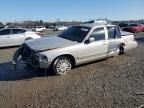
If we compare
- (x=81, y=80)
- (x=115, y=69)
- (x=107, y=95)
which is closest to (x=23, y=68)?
(x=81, y=80)

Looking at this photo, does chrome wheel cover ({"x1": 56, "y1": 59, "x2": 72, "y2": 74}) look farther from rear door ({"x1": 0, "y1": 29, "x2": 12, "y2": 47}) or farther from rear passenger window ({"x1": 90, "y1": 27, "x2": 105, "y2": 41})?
rear door ({"x1": 0, "y1": 29, "x2": 12, "y2": 47})

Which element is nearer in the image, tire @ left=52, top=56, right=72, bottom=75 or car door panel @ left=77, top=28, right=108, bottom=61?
tire @ left=52, top=56, right=72, bottom=75

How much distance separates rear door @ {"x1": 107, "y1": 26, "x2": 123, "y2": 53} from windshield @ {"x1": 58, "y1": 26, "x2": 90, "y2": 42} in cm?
114

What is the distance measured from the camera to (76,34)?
836cm

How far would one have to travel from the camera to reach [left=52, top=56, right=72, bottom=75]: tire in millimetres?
7183

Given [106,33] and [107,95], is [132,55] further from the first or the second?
[107,95]

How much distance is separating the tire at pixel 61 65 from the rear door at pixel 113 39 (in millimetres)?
2174

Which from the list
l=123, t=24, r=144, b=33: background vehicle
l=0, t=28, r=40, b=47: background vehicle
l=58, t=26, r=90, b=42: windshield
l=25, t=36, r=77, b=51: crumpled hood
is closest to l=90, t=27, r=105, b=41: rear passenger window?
l=58, t=26, r=90, b=42: windshield

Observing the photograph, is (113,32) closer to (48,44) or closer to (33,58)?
(48,44)

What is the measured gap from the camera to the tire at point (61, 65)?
7183mm

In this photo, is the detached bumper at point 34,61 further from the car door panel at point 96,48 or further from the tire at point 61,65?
the car door panel at point 96,48

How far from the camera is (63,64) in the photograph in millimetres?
7355

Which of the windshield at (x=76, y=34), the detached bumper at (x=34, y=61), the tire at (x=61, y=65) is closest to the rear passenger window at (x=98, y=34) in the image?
the windshield at (x=76, y=34)

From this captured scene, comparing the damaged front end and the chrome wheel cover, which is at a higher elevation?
the damaged front end
